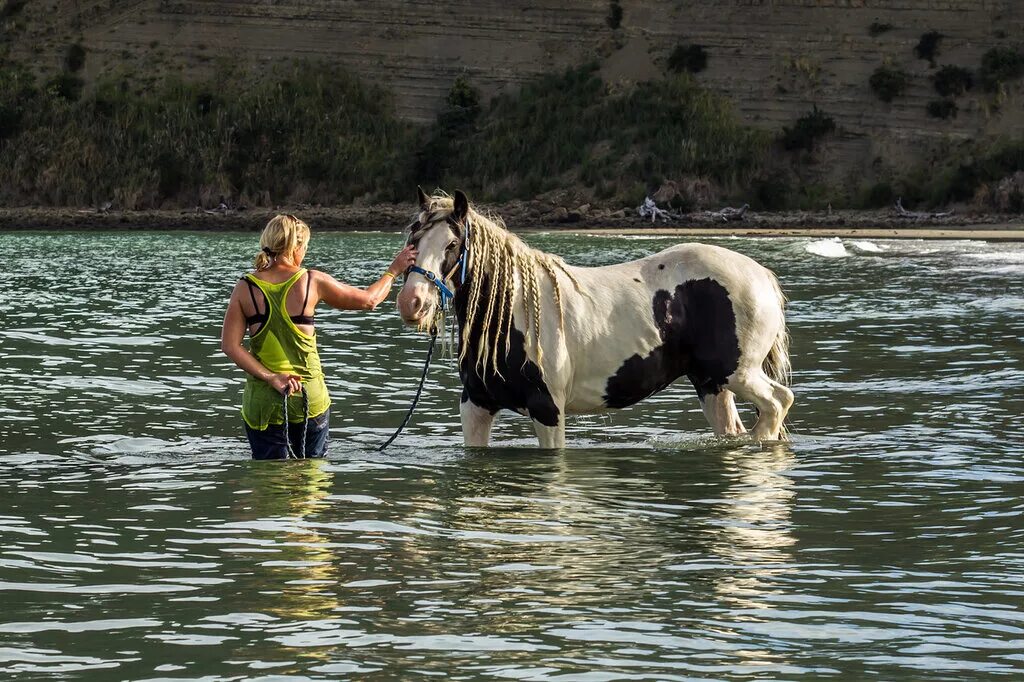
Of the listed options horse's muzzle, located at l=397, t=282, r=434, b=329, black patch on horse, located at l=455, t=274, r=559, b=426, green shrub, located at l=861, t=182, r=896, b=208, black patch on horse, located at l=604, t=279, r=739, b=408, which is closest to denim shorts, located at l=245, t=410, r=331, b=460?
horse's muzzle, located at l=397, t=282, r=434, b=329

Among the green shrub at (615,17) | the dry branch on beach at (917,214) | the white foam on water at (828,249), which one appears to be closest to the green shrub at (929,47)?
the dry branch on beach at (917,214)

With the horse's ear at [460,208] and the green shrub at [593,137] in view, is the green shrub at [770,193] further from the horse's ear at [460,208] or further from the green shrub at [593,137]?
the horse's ear at [460,208]

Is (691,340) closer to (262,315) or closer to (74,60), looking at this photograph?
(262,315)

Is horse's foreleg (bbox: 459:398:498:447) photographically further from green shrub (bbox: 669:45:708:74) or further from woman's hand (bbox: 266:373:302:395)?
green shrub (bbox: 669:45:708:74)

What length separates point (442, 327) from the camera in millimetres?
9211

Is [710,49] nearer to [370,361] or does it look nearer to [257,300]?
[370,361]

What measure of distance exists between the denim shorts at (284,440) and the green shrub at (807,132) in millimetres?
58831

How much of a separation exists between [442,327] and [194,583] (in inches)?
119

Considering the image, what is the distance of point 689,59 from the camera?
234 ft

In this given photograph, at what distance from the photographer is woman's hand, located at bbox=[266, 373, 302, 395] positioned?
842cm

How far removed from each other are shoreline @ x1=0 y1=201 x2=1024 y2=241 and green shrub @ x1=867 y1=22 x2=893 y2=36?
42.4 ft

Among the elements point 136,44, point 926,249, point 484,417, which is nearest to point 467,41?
point 136,44

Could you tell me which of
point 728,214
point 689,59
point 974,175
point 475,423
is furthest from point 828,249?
point 475,423

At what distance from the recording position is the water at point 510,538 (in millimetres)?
5551
